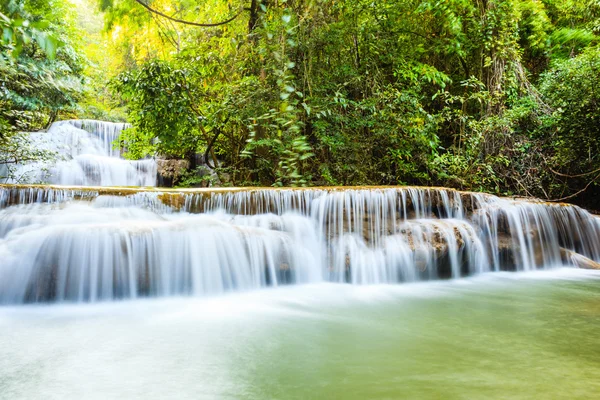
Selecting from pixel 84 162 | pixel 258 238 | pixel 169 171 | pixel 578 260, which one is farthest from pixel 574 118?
pixel 84 162

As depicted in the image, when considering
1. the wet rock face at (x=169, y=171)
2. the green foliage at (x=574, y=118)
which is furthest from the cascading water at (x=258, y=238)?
the wet rock face at (x=169, y=171)

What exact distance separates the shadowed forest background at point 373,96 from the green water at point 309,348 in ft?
13.7

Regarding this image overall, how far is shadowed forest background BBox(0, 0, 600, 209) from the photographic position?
7.20 m

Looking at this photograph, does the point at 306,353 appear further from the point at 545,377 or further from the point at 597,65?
the point at 597,65

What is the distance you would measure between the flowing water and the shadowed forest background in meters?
2.06

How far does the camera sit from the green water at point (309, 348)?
1.78 m

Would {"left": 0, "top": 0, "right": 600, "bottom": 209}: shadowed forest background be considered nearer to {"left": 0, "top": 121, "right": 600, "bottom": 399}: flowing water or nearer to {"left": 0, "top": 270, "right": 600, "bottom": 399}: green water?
{"left": 0, "top": 121, "right": 600, "bottom": 399}: flowing water

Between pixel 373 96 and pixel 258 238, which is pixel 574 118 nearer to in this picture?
pixel 373 96

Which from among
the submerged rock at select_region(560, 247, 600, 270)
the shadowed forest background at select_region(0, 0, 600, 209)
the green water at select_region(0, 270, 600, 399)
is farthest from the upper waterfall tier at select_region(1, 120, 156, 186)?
the submerged rock at select_region(560, 247, 600, 270)

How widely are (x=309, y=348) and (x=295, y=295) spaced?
5.28ft

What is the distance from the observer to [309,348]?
2371 millimetres

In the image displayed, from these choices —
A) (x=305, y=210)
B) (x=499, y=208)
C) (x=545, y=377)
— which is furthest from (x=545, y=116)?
(x=545, y=377)

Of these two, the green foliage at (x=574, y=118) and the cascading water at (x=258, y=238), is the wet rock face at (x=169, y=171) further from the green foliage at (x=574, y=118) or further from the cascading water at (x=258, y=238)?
the green foliage at (x=574, y=118)

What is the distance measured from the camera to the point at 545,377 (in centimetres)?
186
